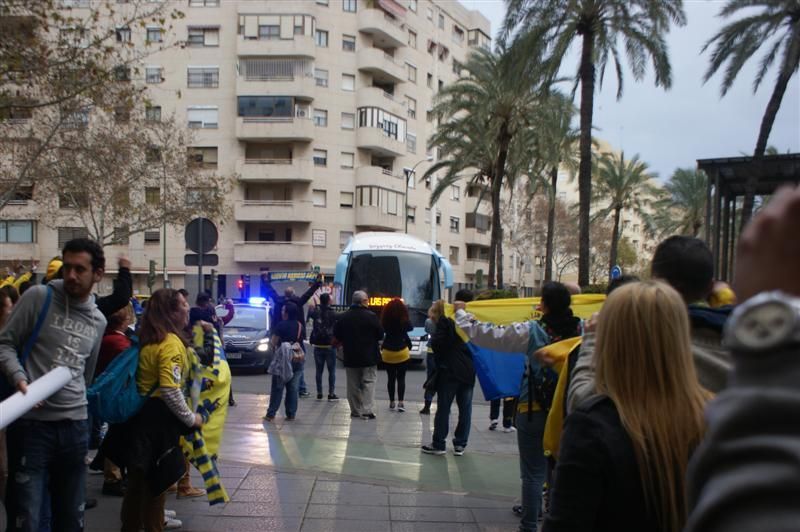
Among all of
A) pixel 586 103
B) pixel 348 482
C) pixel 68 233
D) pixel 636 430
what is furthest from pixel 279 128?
pixel 636 430

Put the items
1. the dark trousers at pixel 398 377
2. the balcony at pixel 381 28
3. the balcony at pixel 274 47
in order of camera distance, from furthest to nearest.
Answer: the balcony at pixel 381 28, the balcony at pixel 274 47, the dark trousers at pixel 398 377

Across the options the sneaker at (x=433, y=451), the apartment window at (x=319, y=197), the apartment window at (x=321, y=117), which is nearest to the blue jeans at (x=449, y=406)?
the sneaker at (x=433, y=451)

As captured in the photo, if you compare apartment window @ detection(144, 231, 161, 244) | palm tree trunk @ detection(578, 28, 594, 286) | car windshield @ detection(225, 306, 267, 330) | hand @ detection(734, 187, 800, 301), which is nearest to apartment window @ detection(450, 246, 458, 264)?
apartment window @ detection(144, 231, 161, 244)

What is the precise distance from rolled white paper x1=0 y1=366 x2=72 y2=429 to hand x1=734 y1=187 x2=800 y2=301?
9.07ft

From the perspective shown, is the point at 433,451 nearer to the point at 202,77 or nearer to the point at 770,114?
the point at 770,114

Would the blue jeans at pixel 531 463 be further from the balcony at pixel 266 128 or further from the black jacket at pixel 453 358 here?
the balcony at pixel 266 128

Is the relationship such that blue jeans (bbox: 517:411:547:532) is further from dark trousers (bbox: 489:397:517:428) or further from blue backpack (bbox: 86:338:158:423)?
dark trousers (bbox: 489:397:517:428)

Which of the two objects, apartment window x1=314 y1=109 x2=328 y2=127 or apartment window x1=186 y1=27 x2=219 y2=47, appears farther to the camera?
apartment window x1=314 y1=109 x2=328 y2=127

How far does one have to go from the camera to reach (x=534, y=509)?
5172mm

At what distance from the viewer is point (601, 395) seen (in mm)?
2057

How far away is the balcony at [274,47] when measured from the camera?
47406mm

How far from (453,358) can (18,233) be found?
48701mm

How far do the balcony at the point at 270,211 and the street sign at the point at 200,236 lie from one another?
37053 mm

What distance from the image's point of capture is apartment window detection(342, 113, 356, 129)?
50344mm
